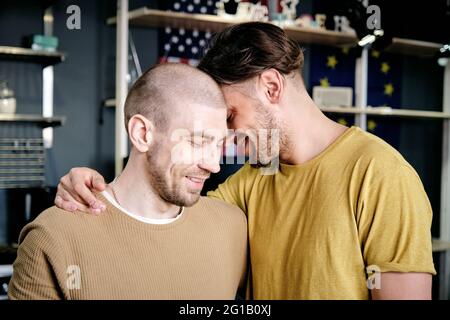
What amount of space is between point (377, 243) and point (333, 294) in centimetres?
15

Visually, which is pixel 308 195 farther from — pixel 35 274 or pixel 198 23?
pixel 198 23

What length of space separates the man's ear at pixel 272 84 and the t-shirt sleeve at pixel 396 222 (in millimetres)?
350

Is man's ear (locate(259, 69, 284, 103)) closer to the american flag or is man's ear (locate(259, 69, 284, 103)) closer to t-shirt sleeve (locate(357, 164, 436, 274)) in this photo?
t-shirt sleeve (locate(357, 164, 436, 274))

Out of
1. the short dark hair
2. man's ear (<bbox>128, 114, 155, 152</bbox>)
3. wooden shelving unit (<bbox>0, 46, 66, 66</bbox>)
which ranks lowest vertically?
man's ear (<bbox>128, 114, 155, 152</bbox>)

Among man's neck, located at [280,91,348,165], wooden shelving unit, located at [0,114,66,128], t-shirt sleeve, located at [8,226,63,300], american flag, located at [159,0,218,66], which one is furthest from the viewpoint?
american flag, located at [159,0,218,66]

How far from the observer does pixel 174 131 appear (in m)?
1.30

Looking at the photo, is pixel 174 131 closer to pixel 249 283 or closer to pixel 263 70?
pixel 263 70

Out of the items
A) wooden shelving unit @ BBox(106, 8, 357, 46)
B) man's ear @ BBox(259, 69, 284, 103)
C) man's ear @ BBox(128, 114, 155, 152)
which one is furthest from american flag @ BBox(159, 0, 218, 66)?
man's ear @ BBox(128, 114, 155, 152)

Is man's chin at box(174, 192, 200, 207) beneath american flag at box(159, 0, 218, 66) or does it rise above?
beneath

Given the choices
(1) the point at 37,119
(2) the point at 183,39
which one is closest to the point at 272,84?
(1) the point at 37,119

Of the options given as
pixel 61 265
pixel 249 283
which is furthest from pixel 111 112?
pixel 61 265

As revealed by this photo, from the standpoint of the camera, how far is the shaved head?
4.26 ft

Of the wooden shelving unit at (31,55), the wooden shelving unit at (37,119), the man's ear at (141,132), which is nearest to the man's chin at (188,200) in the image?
the man's ear at (141,132)

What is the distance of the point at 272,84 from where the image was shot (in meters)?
1.42
